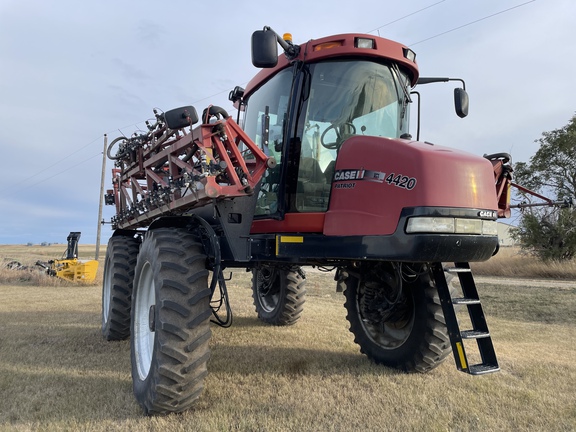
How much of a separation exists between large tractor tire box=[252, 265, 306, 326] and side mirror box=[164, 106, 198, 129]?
356cm

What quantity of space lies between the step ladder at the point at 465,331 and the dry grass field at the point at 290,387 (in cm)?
40

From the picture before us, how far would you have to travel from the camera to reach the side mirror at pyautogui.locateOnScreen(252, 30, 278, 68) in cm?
319

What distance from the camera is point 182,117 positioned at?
362cm

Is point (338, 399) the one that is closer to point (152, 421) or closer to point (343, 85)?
point (152, 421)

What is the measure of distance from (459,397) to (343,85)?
277 cm

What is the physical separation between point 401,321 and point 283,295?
2.84 meters

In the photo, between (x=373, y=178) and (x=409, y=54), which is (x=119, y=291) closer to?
(x=373, y=178)

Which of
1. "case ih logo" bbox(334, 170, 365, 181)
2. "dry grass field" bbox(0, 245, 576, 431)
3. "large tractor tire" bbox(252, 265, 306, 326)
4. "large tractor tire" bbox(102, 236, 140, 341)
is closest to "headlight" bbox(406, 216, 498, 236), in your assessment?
"case ih logo" bbox(334, 170, 365, 181)

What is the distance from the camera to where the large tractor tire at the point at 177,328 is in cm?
321

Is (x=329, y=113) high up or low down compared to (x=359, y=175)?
up

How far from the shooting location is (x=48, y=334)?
6234 millimetres

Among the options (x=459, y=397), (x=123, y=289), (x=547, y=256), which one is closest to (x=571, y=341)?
(x=459, y=397)

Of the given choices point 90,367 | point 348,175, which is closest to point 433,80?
point 348,175

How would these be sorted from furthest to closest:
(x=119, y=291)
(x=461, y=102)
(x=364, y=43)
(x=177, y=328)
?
(x=119, y=291) → (x=461, y=102) → (x=364, y=43) → (x=177, y=328)
